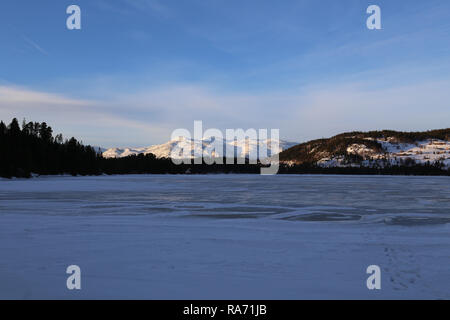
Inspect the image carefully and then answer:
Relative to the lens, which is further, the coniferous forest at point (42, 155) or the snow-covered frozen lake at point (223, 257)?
the coniferous forest at point (42, 155)

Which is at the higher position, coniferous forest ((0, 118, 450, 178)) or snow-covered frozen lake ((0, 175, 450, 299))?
coniferous forest ((0, 118, 450, 178))

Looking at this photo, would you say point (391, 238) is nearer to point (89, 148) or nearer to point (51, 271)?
point (51, 271)

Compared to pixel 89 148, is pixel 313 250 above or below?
below

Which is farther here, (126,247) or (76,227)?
(76,227)

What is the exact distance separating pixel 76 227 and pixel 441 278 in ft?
35.7

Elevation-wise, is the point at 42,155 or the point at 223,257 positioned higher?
the point at 42,155

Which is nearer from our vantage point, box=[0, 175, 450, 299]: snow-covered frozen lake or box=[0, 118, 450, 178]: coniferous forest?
box=[0, 175, 450, 299]: snow-covered frozen lake

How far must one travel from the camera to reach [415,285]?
6098 mm

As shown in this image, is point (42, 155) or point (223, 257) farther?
point (42, 155)

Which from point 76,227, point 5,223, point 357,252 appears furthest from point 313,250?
point 5,223

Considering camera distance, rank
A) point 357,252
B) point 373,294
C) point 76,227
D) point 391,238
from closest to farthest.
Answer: point 373,294 < point 357,252 < point 391,238 < point 76,227
